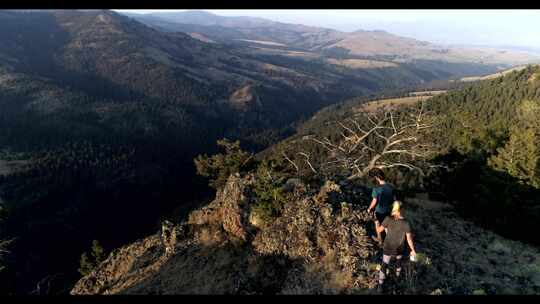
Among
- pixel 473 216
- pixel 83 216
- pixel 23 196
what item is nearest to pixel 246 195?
pixel 473 216

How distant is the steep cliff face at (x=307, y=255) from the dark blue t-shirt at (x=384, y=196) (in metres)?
2.73

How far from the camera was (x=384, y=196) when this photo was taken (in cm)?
1520

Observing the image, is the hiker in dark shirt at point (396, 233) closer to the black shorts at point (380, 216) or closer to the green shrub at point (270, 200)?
the black shorts at point (380, 216)

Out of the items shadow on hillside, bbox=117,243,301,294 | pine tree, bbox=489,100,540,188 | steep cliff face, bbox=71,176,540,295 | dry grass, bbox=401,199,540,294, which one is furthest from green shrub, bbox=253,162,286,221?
pine tree, bbox=489,100,540,188

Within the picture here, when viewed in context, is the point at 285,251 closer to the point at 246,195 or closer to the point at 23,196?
the point at 246,195

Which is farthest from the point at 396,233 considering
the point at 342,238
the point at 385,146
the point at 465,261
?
the point at 385,146

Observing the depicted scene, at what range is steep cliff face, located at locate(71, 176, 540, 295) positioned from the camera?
16.4 metres

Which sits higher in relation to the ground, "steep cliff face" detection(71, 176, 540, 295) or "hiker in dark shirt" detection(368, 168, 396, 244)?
"hiker in dark shirt" detection(368, 168, 396, 244)

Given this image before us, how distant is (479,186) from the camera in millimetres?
28984

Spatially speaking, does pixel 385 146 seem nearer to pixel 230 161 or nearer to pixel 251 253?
pixel 251 253

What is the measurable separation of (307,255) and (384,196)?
5.61 m

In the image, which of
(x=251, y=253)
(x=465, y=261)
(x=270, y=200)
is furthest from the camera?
(x=270, y=200)

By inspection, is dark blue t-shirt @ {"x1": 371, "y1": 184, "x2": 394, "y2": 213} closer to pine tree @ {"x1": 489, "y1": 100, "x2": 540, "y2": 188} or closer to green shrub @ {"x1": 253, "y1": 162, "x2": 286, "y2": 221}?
green shrub @ {"x1": 253, "y1": 162, "x2": 286, "y2": 221}

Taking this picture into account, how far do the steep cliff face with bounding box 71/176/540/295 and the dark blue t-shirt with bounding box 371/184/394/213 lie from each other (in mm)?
2734
